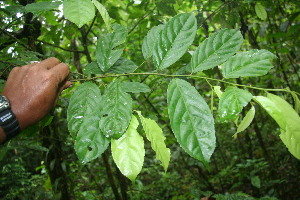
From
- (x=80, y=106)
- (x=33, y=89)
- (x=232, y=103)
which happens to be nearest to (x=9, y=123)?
(x=33, y=89)

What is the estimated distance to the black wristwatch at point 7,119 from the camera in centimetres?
68

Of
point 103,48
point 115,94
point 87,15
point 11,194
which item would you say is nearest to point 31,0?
point 103,48

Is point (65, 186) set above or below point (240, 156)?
above

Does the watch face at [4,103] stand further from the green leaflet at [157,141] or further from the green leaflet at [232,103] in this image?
the green leaflet at [232,103]

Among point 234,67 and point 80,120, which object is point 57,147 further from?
point 234,67

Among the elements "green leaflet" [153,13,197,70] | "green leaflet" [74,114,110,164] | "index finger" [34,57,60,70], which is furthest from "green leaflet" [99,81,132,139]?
"index finger" [34,57,60,70]

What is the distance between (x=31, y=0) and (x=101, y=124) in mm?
1331

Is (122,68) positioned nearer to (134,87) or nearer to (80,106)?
(134,87)

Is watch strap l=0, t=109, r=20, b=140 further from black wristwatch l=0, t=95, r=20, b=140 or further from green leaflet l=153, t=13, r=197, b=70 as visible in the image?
green leaflet l=153, t=13, r=197, b=70

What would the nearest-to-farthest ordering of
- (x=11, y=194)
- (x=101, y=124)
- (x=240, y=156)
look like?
(x=101, y=124) → (x=240, y=156) → (x=11, y=194)

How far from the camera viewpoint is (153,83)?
1419 millimetres

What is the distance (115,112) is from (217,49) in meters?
0.33

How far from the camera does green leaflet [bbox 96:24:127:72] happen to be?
748mm

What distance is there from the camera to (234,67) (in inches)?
24.5
